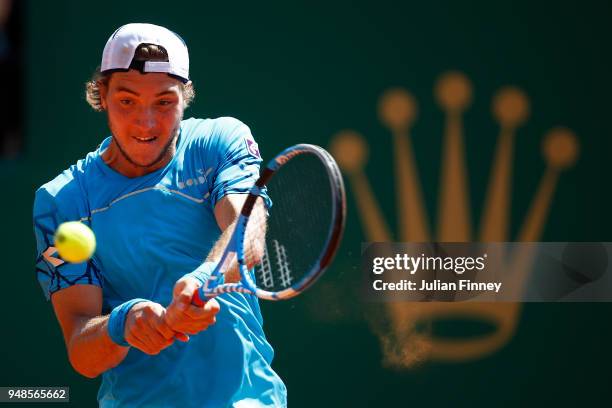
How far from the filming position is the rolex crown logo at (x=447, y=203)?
4.83 m

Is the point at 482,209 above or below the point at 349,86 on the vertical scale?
below

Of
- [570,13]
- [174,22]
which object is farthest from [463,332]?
[174,22]

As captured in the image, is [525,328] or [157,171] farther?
[525,328]

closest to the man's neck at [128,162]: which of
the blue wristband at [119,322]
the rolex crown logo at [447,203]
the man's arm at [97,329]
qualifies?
the man's arm at [97,329]

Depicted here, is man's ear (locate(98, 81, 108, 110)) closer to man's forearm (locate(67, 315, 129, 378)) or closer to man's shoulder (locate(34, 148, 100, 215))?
man's shoulder (locate(34, 148, 100, 215))

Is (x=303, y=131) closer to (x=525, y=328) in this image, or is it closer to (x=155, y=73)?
(x=525, y=328)

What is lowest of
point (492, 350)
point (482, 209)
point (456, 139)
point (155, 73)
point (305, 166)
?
point (492, 350)

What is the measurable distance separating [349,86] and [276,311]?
3.34 ft

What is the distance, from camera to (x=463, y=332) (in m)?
4.85

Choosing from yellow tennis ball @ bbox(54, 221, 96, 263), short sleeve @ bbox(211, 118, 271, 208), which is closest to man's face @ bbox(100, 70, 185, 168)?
short sleeve @ bbox(211, 118, 271, 208)

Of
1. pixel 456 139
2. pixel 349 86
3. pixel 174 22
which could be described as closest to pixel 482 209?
pixel 456 139

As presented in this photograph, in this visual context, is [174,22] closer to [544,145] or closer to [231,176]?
[544,145]

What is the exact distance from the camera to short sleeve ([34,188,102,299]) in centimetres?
294

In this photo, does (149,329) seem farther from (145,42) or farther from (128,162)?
(145,42)
